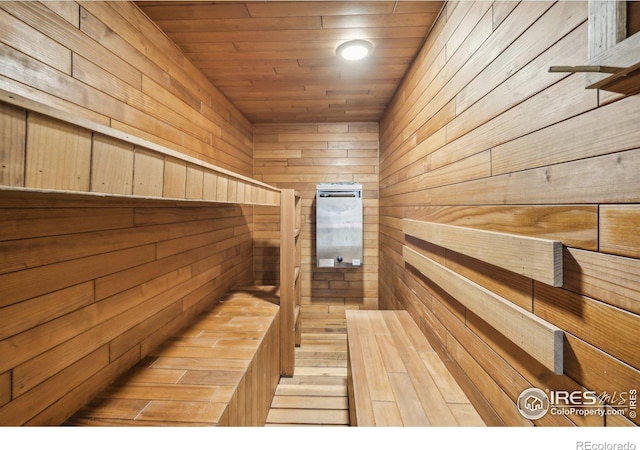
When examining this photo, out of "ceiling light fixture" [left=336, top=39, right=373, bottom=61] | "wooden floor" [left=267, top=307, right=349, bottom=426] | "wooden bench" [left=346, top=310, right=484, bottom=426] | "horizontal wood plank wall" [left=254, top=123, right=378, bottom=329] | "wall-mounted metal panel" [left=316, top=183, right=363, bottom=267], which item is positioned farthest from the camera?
"horizontal wood plank wall" [left=254, top=123, right=378, bottom=329]

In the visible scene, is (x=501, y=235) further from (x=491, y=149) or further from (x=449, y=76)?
(x=449, y=76)

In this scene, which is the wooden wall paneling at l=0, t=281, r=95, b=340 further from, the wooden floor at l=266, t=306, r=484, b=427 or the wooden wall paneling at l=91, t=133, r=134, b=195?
the wooden floor at l=266, t=306, r=484, b=427

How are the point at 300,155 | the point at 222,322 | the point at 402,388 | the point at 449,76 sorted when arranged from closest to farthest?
the point at 402,388
the point at 449,76
the point at 222,322
the point at 300,155

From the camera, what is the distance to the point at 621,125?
578 millimetres

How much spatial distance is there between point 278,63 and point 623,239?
219 cm

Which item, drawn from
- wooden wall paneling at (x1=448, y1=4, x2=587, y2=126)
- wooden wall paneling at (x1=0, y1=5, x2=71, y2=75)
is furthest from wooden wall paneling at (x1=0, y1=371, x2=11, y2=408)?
wooden wall paneling at (x1=448, y1=4, x2=587, y2=126)

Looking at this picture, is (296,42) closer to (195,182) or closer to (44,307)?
(195,182)

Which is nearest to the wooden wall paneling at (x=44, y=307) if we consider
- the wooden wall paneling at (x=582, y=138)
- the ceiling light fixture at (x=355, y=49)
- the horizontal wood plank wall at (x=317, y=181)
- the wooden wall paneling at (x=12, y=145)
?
the wooden wall paneling at (x=12, y=145)

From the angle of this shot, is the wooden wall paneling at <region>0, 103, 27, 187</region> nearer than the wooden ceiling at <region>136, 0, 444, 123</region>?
Yes

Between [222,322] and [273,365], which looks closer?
[222,322]

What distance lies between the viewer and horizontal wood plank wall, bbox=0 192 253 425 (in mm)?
913

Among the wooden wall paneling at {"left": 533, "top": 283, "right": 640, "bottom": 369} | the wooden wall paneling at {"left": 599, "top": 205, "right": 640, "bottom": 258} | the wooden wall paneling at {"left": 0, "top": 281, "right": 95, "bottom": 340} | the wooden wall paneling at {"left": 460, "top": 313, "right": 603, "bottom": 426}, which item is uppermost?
the wooden wall paneling at {"left": 599, "top": 205, "right": 640, "bottom": 258}

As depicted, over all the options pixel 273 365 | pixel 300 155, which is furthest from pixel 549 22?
pixel 300 155

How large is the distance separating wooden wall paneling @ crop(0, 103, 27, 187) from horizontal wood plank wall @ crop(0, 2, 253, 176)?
17.2 inches
